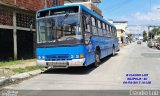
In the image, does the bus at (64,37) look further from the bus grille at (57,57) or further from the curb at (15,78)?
the curb at (15,78)

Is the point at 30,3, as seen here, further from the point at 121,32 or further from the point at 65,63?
the point at 121,32

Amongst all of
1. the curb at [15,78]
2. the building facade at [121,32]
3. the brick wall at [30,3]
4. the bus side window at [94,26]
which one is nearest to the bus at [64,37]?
the curb at [15,78]

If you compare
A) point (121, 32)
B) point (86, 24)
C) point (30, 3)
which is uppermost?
point (30, 3)

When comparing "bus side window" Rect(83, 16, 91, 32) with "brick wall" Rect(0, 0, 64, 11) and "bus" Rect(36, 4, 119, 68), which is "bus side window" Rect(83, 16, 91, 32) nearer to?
"bus" Rect(36, 4, 119, 68)

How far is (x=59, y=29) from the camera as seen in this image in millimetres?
12961

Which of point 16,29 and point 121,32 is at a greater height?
point 121,32

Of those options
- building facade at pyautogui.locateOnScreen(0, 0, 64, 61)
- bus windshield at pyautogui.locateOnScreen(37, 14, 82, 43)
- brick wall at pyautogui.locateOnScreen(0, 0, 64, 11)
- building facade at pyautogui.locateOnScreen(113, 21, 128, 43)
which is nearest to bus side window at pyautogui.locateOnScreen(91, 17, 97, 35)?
bus windshield at pyautogui.locateOnScreen(37, 14, 82, 43)

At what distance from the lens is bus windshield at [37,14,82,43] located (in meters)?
12.6

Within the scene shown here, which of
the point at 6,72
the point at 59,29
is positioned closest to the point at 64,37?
the point at 59,29

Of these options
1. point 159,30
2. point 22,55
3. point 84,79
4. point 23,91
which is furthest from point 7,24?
point 159,30

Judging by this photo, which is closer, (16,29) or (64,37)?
(64,37)

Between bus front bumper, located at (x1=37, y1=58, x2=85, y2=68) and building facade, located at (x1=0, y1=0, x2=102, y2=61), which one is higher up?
building facade, located at (x1=0, y1=0, x2=102, y2=61)

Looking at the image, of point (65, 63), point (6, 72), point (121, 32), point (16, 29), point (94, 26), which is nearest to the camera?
point (65, 63)

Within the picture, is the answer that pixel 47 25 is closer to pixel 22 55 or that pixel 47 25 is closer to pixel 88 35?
pixel 88 35
